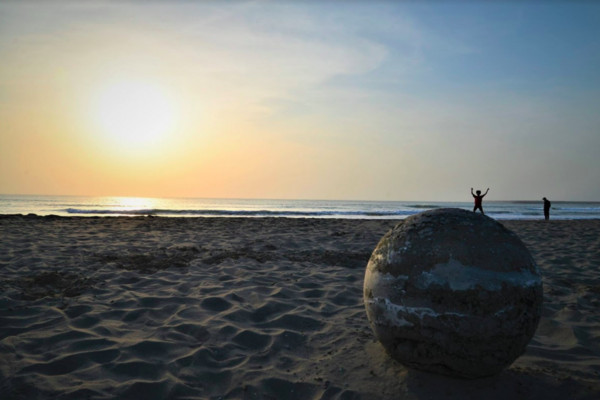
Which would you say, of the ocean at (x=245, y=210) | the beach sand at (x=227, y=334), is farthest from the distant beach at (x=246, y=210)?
the beach sand at (x=227, y=334)

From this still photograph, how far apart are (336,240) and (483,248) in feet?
22.7

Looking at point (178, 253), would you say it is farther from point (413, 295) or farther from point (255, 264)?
point (413, 295)

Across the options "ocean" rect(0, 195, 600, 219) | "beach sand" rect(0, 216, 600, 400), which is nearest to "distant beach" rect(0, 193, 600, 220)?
"ocean" rect(0, 195, 600, 219)

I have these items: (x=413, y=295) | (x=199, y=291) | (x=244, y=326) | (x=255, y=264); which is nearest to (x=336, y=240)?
(x=255, y=264)

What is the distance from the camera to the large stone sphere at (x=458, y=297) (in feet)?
8.30

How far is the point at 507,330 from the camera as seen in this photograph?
2.57m

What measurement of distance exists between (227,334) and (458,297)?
2223mm

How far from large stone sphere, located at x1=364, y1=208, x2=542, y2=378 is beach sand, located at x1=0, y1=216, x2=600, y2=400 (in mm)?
299

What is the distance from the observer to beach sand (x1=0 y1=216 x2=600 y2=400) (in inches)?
109

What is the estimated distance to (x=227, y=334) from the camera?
3680mm

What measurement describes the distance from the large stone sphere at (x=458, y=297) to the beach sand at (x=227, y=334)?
30cm

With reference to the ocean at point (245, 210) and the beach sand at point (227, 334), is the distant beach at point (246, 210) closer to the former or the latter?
the ocean at point (245, 210)

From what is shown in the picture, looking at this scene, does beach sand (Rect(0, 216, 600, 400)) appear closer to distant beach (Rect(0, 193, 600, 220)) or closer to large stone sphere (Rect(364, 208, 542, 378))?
large stone sphere (Rect(364, 208, 542, 378))

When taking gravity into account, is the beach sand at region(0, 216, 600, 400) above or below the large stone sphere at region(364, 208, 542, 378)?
below
